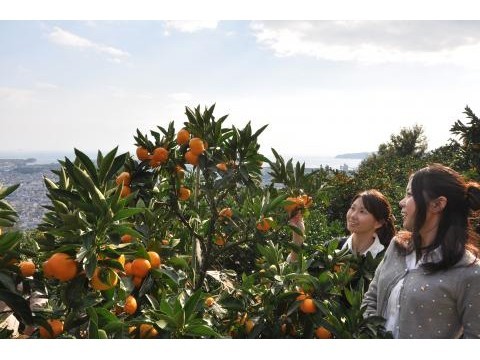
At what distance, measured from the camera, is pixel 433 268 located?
4.70 ft

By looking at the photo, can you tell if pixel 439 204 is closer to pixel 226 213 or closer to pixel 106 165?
pixel 226 213

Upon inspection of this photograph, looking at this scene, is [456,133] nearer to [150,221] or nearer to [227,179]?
[227,179]

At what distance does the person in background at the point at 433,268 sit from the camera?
4.52ft

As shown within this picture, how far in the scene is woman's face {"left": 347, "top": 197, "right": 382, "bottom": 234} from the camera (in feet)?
8.25

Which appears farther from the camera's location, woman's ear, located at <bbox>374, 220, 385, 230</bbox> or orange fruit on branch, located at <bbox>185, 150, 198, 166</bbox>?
woman's ear, located at <bbox>374, 220, 385, 230</bbox>

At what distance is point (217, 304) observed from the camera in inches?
59.0

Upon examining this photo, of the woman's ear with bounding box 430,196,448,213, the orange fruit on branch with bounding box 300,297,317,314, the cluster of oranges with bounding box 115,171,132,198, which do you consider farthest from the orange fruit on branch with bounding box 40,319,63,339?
the woman's ear with bounding box 430,196,448,213

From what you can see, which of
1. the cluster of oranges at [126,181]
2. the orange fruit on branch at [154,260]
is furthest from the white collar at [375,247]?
the orange fruit on branch at [154,260]

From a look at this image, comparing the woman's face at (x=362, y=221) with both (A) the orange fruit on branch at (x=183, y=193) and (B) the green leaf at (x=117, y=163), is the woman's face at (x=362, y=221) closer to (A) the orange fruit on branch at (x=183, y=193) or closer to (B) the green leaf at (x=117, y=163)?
(A) the orange fruit on branch at (x=183, y=193)

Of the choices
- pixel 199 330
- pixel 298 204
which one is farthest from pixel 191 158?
pixel 199 330

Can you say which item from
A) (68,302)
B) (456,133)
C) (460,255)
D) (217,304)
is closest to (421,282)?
(460,255)

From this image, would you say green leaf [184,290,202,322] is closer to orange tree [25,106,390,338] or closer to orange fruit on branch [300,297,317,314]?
orange tree [25,106,390,338]

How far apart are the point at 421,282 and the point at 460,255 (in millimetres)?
151

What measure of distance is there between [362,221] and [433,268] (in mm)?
1091
